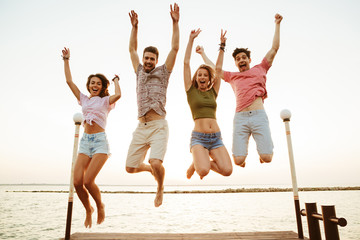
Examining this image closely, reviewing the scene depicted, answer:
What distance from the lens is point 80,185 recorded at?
5.11m

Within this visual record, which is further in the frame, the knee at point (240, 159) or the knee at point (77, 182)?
the knee at point (240, 159)

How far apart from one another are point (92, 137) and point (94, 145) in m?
0.17

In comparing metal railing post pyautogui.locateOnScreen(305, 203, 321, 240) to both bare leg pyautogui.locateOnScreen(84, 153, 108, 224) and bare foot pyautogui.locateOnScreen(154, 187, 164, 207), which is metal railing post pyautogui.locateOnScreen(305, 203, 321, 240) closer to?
bare foot pyautogui.locateOnScreen(154, 187, 164, 207)

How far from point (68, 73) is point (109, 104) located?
119 cm

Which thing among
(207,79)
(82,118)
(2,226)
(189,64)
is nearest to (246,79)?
(207,79)

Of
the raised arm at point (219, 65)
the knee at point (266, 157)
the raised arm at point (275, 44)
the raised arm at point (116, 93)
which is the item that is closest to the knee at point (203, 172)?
the knee at point (266, 157)

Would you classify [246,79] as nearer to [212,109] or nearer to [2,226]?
[212,109]

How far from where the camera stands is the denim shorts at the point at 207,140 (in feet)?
17.5

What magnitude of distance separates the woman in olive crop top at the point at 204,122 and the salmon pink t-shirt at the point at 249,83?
37 centimetres

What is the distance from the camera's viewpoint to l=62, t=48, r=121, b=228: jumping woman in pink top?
16.7ft

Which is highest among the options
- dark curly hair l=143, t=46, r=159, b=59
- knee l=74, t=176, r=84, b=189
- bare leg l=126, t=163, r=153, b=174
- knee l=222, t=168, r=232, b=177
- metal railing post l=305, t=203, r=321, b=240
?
dark curly hair l=143, t=46, r=159, b=59

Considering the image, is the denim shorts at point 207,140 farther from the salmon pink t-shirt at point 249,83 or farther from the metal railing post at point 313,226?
the metal railing post at point 313,226

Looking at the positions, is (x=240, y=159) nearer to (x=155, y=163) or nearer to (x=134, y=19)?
(x=155, y=163)

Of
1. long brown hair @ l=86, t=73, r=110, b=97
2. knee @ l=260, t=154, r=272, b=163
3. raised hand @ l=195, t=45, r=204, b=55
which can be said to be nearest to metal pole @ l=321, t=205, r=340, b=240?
knee @ l=260, t=154, r=272, b=163
